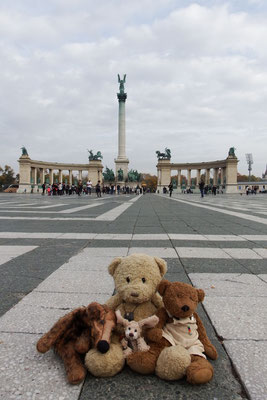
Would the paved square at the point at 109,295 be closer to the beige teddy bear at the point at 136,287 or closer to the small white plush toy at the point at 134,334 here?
the small white plush toy at the point at 134,334

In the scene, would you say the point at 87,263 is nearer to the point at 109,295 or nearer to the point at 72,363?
the point at 109,295

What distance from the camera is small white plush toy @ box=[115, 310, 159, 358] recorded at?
1.93 m

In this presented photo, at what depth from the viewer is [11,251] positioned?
4.98 m

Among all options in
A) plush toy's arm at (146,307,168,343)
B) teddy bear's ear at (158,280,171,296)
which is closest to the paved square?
plush toy's arm at (146,307,168,343)

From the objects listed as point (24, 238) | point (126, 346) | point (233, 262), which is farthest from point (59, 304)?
point (24, 238)

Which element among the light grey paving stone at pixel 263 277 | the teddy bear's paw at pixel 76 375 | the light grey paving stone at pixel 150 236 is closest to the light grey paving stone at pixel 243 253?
the light grey paving stone at pixel 263 277

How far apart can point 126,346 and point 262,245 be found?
4.58 m

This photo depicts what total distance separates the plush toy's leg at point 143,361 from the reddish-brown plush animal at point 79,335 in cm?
17

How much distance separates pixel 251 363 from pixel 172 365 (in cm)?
52

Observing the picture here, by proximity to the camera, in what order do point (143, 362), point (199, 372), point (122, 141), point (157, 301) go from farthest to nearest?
point (122, 141) → point (157, 301) → point (143, 362) → point (199, 372)

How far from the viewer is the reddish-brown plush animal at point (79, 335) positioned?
6.08ft

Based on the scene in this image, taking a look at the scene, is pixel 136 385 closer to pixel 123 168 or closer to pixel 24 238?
pixel 24 238

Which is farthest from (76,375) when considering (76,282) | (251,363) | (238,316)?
(76,282)

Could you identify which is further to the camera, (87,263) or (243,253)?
(243,253)
